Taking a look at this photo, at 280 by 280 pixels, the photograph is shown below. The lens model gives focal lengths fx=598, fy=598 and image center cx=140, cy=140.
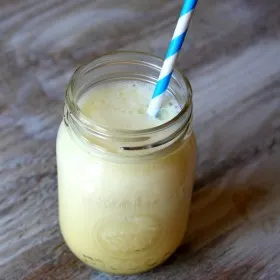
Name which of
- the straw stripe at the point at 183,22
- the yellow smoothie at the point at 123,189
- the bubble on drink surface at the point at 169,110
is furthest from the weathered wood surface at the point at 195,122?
the straw stripe at the point at 183,22

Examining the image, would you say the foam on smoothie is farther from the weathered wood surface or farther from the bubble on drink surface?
the weathered wood surface

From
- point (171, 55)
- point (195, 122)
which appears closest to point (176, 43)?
point (171, 55)

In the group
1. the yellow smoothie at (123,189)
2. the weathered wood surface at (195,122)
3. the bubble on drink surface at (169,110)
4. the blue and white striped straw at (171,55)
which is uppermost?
the blue and white striped straw at (171,55)

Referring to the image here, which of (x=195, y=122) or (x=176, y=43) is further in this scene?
(x=195, y=122)

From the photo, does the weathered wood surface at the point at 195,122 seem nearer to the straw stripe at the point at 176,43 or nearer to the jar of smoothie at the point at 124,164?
the jar of smoothie at the point at 124,164

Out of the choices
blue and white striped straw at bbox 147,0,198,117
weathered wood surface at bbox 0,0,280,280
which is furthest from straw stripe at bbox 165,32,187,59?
weathered wood surface at bbox 0,0,280,280

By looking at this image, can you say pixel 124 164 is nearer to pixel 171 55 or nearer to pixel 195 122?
pixel 171 55

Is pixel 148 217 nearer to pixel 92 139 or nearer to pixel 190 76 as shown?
pixel 92 139

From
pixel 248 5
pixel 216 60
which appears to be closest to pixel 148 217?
pixel 216 60
